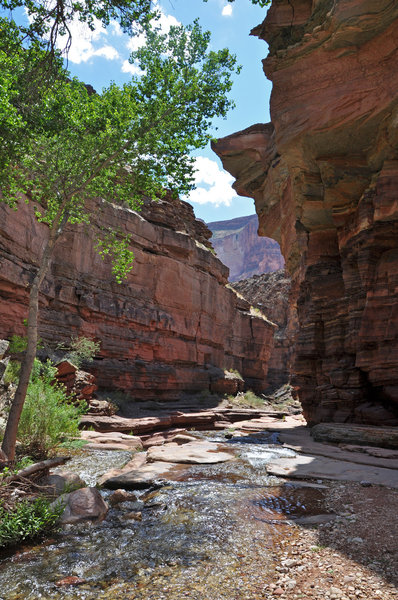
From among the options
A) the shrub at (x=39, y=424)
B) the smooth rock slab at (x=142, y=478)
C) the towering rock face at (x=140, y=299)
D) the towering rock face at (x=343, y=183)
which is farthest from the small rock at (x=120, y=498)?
the towering rock face at (x=140, y=299)

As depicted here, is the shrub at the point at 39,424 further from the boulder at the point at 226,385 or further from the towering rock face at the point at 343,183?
the boulder at the point at 226,385

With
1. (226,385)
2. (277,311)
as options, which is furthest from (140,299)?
(277,311)

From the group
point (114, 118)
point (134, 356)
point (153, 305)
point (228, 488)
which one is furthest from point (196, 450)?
point (153, 305)

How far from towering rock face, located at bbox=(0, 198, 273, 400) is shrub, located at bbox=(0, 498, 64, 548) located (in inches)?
469

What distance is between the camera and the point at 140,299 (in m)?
25.7

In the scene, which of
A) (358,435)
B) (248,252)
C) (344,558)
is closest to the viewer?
(344,558)

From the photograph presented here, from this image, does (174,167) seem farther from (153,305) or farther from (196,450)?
(153,305)

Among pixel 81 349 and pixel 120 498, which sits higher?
pixel 81 349

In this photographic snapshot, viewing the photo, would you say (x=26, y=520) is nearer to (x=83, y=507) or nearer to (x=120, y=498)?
(x=83, y=507)

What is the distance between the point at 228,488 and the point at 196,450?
153 inches

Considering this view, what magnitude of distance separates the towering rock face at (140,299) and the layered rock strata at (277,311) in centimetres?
1441

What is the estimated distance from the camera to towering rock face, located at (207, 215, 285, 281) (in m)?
143

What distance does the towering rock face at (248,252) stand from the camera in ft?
471

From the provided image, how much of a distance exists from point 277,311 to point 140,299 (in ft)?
118
